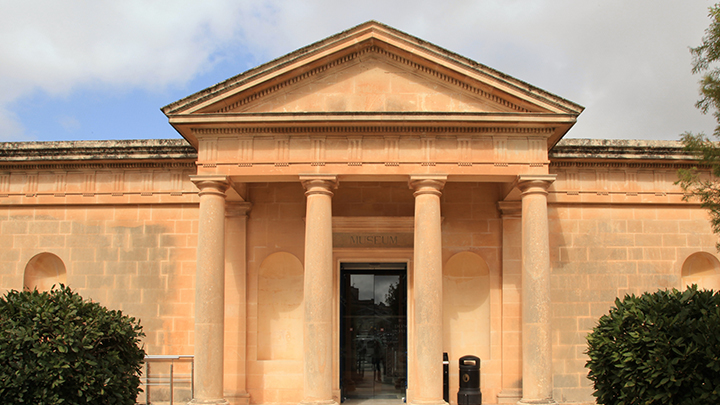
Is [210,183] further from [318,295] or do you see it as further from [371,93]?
[371,93]

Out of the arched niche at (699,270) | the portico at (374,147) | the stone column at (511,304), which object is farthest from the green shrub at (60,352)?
the arched niche at (699,270)

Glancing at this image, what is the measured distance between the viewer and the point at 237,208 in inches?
740

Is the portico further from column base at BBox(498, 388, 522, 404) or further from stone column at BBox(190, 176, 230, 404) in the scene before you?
column base at BBox(498, 388, 522, 404)

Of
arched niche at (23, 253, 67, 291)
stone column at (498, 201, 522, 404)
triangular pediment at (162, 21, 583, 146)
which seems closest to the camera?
triangular pediment at (162, 21, 583, 146)

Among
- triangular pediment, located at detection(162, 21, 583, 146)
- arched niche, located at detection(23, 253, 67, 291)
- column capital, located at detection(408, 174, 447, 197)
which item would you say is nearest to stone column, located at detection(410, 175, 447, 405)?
column capital, located at detection(408, 174, 447, 197)

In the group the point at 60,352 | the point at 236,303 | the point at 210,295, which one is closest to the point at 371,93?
the point at 210,295

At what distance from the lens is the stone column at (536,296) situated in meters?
15.1

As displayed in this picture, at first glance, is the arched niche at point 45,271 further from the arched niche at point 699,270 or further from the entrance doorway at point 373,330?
the arched niche at point 699,270

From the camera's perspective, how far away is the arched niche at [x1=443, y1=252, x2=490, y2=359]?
61.6 ft

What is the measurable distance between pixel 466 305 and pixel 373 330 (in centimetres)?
304

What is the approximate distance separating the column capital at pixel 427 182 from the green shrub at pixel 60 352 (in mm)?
7783

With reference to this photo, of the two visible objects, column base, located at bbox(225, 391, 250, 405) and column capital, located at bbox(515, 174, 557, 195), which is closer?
column capital, located at bbox(515, 174, 557, 195)

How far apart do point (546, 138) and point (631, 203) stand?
5.36m

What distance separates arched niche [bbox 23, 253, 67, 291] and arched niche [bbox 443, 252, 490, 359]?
1231cm
